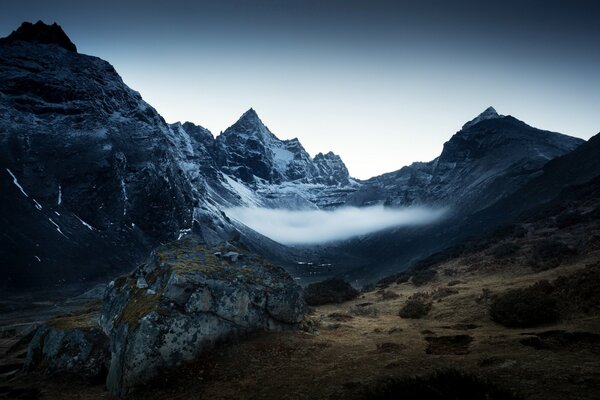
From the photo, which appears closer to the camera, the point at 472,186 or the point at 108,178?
the point at 108,178

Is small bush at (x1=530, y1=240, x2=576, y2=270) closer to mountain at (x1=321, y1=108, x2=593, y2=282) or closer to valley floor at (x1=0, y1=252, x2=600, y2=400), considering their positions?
valley floor at (x1=0, y1=252, x2=600, y2=400)

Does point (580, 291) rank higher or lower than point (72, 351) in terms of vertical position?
higher

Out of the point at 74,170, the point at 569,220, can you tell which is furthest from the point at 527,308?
the point at 74,170

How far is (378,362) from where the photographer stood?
12.2 meters

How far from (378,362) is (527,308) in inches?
297

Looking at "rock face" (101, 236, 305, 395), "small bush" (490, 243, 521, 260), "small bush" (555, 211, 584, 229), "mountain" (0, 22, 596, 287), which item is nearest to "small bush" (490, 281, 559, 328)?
"rock face" (101, 236, 305, 395)

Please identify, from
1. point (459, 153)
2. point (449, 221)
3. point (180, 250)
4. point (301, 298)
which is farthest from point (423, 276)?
point (459, 153)

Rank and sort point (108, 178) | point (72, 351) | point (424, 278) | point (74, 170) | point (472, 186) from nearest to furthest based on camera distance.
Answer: point (72, 351) < point (424, 278) < point (74, 170) < point (108, 178) < point (472, 186)

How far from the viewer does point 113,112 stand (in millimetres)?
143750

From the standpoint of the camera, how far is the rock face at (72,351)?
15.9 m

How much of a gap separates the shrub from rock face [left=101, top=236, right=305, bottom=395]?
48.3 ft

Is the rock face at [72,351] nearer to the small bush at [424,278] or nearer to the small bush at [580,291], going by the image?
the small bush at [580,291]

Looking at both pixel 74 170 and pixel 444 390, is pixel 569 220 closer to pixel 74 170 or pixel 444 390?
pixel 444 390

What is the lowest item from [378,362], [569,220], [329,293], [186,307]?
[329,293]
